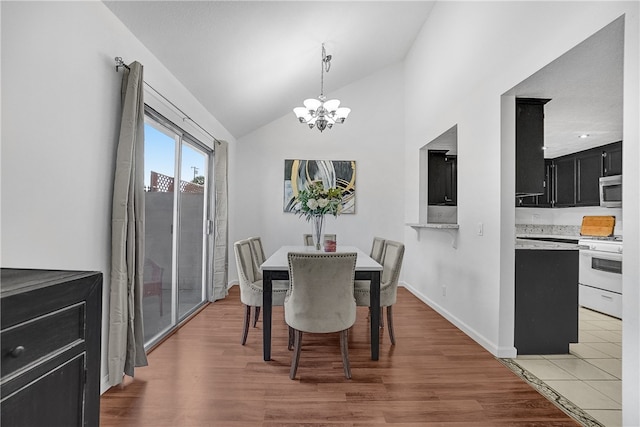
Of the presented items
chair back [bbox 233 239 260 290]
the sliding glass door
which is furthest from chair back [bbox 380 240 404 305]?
the sliding glass door

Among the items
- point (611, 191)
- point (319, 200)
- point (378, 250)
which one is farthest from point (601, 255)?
point (319, 200)

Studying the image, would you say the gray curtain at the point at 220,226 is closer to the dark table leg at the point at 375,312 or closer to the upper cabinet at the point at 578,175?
the dark table leg at the point at 375,312

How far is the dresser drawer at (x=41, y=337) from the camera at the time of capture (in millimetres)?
854

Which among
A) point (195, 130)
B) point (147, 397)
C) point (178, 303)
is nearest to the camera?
point (147, 397)

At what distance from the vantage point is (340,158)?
5633 mm

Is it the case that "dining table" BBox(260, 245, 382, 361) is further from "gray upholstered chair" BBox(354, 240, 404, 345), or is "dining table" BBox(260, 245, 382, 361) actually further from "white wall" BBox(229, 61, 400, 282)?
"white wall" BBox(229, 61, 400, 282)

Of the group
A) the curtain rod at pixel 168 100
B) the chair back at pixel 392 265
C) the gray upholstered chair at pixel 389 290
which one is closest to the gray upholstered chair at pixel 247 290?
the gray upholstered chair at pixel 389 290

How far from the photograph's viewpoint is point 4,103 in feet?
4.73

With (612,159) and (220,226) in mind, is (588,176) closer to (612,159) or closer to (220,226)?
(612,159)

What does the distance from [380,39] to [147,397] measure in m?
4.72

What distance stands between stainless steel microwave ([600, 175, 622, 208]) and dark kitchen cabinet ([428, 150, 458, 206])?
1.90m

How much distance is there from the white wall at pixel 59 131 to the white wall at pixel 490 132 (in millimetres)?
2895

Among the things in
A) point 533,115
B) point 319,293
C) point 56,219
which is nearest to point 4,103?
point 56,219

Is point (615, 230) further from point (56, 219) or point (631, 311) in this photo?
point (56, 219)
